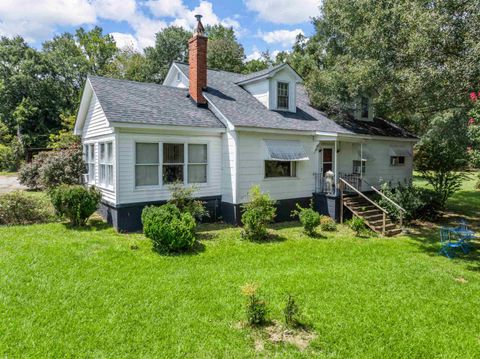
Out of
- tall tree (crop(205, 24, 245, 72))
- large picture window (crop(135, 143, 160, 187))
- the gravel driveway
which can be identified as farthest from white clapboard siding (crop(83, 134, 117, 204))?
tall tree (crop(205, 24, 245, 72))

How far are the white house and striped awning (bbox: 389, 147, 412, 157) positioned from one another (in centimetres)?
87

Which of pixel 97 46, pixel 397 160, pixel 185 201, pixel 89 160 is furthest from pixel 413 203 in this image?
pixel 97 46

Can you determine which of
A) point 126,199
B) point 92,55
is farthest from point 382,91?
point 92,55

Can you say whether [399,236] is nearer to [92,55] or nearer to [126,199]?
[126,199]

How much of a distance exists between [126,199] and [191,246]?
3.48m

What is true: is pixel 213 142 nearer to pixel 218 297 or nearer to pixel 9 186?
pixel 218 297

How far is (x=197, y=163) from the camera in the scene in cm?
1245

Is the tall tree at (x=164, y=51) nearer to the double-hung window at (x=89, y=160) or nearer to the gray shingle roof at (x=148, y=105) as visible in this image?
the double-hung window at (x=89, y=160)

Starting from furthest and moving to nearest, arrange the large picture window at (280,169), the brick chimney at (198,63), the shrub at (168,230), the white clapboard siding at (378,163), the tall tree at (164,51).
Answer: the tall tree at (164,51), the white clapboard siding at (378,163), the brick chimney at (198,63), the large picture window at (280,169), the shrub at (168,230)

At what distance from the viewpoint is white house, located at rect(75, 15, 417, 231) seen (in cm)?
1119

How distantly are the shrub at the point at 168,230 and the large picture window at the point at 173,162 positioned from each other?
10.3 ft

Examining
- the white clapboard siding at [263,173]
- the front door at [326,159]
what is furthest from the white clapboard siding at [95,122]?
the front door at [326,159]

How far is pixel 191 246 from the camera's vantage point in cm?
895

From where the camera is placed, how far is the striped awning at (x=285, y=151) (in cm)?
1279
